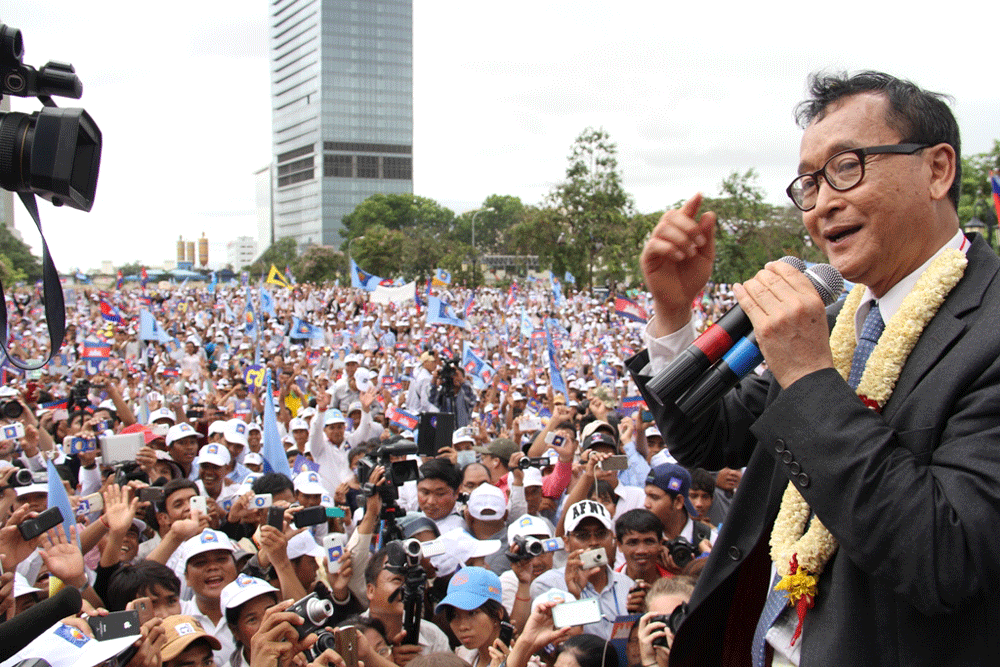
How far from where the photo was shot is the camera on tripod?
74.5 inches

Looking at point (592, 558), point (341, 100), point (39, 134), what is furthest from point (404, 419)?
point (341, 100)

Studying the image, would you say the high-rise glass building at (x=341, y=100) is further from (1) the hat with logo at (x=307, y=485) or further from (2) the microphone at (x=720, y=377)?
(2) the microphone at (x=720, y=377)

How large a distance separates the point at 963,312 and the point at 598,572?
3107 millimetres

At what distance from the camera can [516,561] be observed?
403 centimetres

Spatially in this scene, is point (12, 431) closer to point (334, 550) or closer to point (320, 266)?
point (334, 550)

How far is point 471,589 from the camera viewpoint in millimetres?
3744

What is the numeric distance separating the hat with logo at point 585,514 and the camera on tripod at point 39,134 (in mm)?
3251

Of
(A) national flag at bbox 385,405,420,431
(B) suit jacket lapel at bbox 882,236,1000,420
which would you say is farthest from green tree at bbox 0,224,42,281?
(B) suit jacket lapel at bbox 882,236,1000,420


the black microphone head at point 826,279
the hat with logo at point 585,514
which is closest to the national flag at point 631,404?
the hat with logo at point 585,514

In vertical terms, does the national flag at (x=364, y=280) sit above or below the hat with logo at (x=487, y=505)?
above

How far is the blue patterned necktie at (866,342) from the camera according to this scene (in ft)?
5.02

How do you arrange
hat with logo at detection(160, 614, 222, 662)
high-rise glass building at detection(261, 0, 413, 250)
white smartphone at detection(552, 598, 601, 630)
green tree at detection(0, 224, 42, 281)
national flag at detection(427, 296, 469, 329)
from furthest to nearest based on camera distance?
high-rise glass building at detection(261, 0, 413, 250) → green tree at detection(0, 224, 42, 281) → national flag at detection(427, 296, 469, 329) → hat with logo at detection(160, 614, 222, 662) → white smartphone at detection(552, 598, 601, 630)

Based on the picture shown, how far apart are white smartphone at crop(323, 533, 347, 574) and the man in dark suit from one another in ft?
8.48

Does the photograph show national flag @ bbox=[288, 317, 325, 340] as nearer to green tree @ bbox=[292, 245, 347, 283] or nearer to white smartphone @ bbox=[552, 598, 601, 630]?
white smartphone @ bbox=[552, 598, 601, 630]
